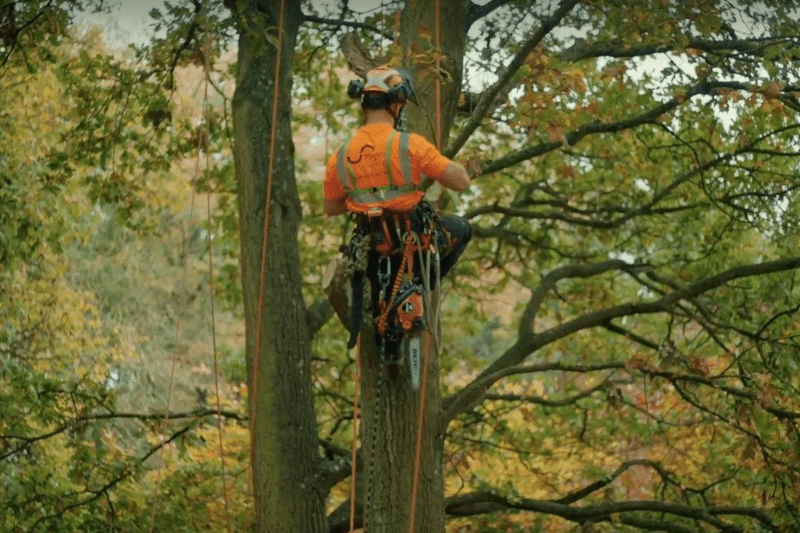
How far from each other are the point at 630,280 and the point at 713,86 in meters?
6.06

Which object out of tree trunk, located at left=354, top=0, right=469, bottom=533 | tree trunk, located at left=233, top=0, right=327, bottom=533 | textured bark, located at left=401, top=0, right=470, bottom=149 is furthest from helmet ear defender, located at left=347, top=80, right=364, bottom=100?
tree trunk, located at left=233, top=0, right=327, bottom=533

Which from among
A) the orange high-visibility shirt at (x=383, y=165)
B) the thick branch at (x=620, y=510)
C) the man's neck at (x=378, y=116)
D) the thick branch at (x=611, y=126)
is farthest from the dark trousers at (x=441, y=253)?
the thick branch at (x=620, y=510)

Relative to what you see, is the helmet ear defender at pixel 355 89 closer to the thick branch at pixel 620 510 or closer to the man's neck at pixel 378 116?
the man's neck at pixel 378 116

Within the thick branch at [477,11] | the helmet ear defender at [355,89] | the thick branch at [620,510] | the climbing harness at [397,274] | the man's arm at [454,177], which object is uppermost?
the thick branch at [477,11]

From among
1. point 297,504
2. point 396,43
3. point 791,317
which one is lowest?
point 297,504

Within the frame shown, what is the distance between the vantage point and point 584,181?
13.5m

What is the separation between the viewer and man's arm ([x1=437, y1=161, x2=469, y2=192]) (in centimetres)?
Result: 671

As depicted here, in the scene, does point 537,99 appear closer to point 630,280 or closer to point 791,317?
point 791,317

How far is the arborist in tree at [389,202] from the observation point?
22.4 feet

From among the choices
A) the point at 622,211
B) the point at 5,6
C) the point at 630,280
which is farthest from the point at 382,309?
the point at 630,280

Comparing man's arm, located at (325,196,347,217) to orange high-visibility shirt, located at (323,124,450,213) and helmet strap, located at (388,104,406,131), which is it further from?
helmet strap, located at (388,104,406,131)

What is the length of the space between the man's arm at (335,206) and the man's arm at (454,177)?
72 centimetres

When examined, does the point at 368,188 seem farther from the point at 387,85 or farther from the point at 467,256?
the point at 467,256

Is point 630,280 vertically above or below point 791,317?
above
